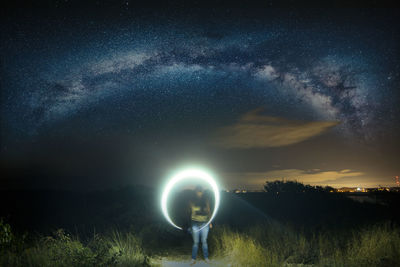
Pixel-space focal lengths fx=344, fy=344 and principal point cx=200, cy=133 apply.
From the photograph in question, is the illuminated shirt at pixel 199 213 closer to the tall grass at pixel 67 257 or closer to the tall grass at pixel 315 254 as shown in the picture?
the tall grass at pixel 315 254

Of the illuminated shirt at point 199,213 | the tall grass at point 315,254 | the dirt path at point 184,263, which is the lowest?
the dirt path at point 184,263

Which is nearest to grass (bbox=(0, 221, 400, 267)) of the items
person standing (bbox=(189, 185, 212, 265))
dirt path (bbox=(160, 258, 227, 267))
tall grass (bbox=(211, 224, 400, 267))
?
→ tall grass (bbox=(211, 224, 400, 267))

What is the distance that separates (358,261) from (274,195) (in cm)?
3641

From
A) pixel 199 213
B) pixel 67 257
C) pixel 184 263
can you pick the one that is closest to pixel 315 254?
pixel 199 213

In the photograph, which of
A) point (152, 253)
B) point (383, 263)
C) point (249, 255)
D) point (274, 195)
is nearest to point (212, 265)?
point (249, 255)

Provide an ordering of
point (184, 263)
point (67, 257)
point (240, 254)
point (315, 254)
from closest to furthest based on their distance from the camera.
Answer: point (67, 257) → point (240, 254) → point (315, 254) → point (184, 263)

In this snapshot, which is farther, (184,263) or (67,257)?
(184,263)

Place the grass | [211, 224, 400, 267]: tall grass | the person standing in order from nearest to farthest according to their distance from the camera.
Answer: [211, 224, 400, 267]: tall grass, the grass, the person standing

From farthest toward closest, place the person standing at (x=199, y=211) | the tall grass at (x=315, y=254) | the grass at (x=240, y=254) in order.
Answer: the person standing at (x=199, y=211), the grass at (x=240, y=254), the tall grass at (x=315, y=254)

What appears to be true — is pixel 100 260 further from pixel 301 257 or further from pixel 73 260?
pixel 301 257

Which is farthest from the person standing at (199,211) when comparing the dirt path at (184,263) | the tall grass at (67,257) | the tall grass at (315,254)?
the tall grass at (67,257)

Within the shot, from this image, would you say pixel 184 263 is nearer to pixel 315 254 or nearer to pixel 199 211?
pixel 199 211

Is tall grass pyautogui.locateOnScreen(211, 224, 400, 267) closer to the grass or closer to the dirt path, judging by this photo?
the grass

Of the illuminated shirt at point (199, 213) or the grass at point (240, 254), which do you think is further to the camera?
the illuminated shirt at point (199, 213)
